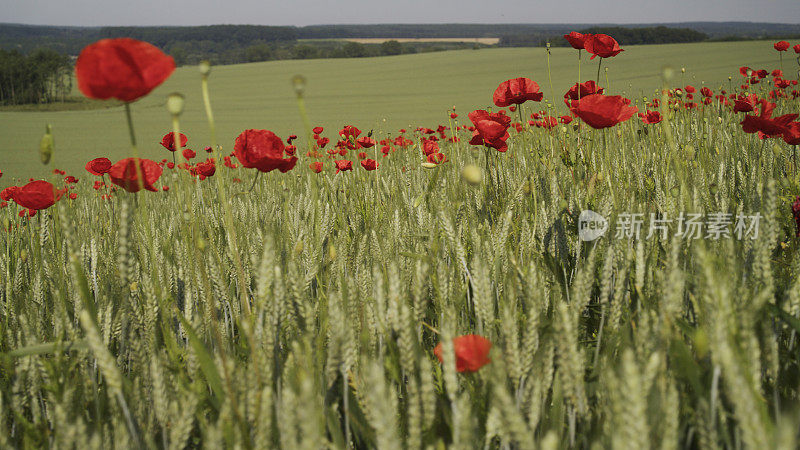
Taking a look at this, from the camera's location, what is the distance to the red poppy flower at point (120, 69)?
0.64 metres

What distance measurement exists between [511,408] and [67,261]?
1389mm

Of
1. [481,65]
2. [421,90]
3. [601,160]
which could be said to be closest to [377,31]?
[481,65]

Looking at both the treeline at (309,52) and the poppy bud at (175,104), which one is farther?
the treeline at (309,52)

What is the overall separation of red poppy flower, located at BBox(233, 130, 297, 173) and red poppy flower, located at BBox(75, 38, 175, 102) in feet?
1.32

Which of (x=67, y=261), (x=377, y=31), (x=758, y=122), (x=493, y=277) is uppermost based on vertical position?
(x=377, y=31)

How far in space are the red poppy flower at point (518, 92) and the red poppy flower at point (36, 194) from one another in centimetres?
118

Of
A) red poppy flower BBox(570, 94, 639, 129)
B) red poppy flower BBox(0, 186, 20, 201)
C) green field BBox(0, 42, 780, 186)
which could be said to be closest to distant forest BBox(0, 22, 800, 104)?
red poppy flower BBox(0, 186, 20, 201)

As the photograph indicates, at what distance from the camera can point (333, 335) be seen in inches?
22.2

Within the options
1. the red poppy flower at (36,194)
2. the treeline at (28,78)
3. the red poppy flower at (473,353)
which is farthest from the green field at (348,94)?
the treeline at (28,78)

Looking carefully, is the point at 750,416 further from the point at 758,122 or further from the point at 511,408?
the point at 758,122

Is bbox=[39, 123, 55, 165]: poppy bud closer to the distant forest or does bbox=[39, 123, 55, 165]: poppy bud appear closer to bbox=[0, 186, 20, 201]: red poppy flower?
the distant forest

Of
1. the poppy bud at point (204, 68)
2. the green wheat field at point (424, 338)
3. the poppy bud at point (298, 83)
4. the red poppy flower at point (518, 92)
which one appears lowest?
the green wheat field at point (424, 338)

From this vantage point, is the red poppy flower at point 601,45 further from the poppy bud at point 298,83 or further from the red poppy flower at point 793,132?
the poppy bud at point 298,83

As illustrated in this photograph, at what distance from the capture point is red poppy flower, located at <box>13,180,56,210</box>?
120 centimetres
